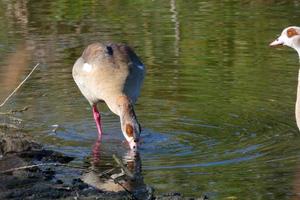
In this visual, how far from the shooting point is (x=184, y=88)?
1377 cm

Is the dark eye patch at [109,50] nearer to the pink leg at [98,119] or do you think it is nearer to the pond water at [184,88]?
the pink leg at [98,119]

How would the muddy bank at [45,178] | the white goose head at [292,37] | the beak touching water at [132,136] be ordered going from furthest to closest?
1. the beak touching water at [132,136]
2. the white goose head at [292,37]
3. the muddy bank at [45,178]

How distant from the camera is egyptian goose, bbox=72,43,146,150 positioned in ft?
38.0

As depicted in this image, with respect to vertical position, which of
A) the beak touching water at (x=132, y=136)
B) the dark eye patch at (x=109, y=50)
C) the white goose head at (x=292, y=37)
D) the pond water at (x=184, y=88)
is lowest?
the pond water at (x=184, y=88)

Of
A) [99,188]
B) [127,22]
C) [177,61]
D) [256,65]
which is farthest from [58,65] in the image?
[99,188]

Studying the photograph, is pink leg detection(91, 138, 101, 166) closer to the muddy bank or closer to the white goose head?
the muddy bank

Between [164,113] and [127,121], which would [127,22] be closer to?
[164,113]

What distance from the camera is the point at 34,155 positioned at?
10.2m

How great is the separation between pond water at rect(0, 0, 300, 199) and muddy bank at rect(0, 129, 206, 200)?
407 mm

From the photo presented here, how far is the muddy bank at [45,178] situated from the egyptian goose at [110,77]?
1.21 metres

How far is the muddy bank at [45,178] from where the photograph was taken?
835 centimetres

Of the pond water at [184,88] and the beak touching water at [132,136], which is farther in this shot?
the beak touching water at [132,136]

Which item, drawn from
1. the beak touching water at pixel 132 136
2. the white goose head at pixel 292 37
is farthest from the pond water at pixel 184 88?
the white goose head at pixel 292 37

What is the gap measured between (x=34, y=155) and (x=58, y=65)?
17.8ft
